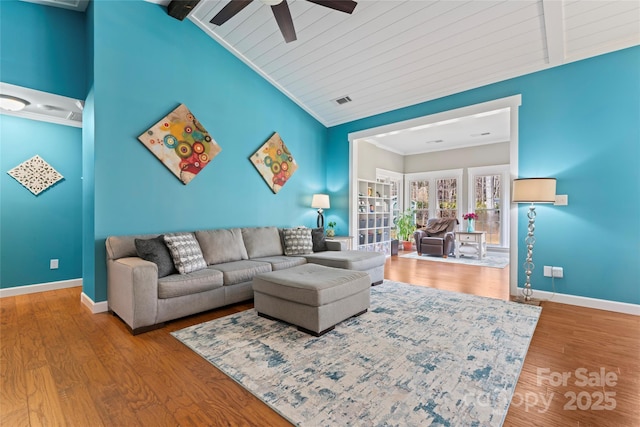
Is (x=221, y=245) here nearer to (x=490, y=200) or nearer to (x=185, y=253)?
(x=185, y=253)

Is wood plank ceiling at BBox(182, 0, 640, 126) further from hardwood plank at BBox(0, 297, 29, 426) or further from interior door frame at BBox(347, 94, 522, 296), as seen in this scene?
hardwood plank at BBox(0, 297, 29, 426)

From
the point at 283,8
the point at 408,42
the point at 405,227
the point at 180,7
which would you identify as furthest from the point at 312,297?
the point at 405,227

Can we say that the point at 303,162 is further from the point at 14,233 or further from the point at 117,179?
the point at 14,233

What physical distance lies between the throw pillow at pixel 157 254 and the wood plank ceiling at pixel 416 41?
3073mm

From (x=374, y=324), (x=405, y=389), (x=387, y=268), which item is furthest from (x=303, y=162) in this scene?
(x=405, y=389)

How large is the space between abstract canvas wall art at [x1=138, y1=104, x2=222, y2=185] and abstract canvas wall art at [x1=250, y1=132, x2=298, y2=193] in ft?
2.79

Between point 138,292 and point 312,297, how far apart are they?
5.25 ft

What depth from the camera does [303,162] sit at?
569cm

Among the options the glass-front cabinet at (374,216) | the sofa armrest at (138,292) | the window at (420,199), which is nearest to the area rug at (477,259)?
the glass-front cabinet at (374,216)

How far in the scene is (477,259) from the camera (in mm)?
6609

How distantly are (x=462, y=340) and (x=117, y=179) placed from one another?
12.9 ft

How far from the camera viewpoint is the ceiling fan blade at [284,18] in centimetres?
267

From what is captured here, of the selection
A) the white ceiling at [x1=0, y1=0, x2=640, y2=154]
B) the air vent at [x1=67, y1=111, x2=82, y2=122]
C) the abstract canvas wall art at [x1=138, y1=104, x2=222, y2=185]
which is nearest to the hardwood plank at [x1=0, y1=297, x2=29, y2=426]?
the abstract canvas wall art at [x1=138, y1=104, x2=222, y2=185]

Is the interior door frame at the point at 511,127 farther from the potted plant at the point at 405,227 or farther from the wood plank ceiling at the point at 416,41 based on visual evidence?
the potted plant at the point at 405,227
